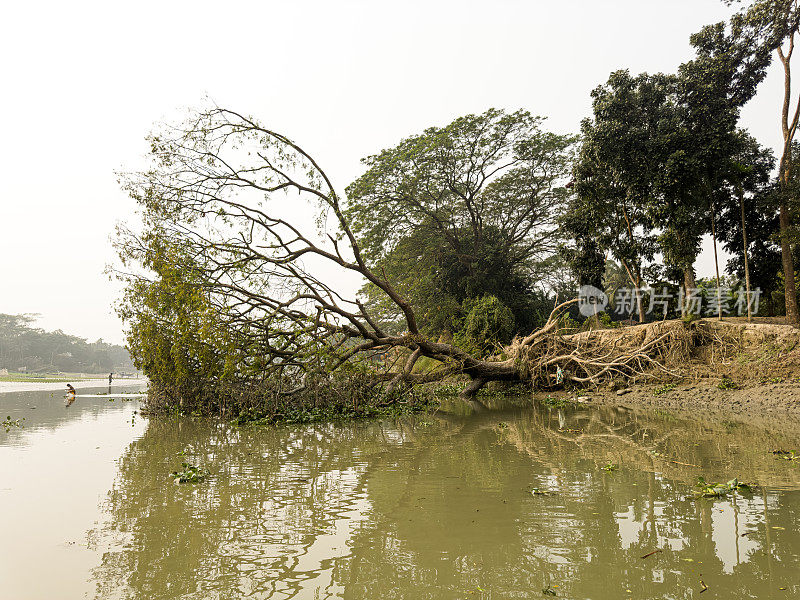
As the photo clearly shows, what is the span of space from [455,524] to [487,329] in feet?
55.5

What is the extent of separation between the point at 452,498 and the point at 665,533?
181cm

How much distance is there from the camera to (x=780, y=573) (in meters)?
2.97

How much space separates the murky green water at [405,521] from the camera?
301 centimetres

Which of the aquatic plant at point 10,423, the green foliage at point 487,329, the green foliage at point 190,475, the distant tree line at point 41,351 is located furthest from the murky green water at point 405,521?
the distant tree line at point 41,351

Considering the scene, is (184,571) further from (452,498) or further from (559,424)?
(559,424)

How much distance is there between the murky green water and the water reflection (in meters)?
0.02

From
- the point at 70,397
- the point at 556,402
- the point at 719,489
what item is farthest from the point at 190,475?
the point at 70,397

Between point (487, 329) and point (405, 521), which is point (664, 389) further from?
point (405, 521)

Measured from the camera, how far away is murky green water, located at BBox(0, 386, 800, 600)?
9.86ft

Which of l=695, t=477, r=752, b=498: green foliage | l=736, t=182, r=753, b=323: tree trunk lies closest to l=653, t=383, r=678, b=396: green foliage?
l=736, t=182, r=753, b=323: tree trunk

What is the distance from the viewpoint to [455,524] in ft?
13.2

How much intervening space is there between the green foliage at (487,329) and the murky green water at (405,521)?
41.7 ft

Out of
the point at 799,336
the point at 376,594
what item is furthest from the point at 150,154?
the point at 799,336

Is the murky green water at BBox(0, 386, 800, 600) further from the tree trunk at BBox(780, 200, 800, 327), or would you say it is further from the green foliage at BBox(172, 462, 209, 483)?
the tree trunk at BBox(780, 200, 800, 327)
